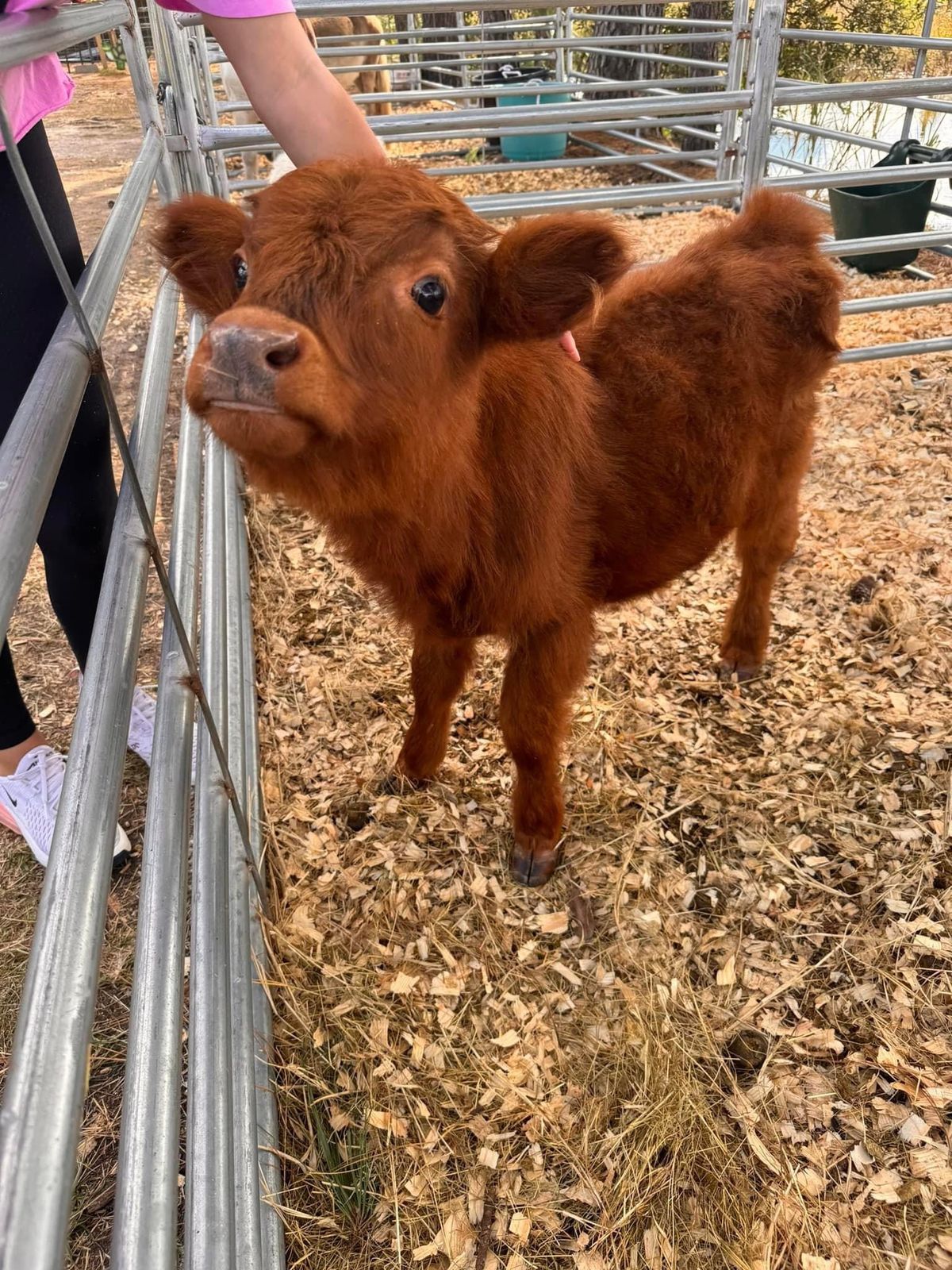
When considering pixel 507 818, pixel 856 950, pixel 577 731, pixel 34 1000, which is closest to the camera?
pixel 34 1000

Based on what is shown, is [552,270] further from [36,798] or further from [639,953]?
[36,798]

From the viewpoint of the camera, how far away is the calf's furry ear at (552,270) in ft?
5.07

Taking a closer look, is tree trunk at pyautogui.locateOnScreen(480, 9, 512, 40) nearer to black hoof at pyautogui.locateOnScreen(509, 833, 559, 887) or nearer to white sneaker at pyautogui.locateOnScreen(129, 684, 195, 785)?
white sneaker at pyautogui.locateOnScreen(129, 684, 195, 785)

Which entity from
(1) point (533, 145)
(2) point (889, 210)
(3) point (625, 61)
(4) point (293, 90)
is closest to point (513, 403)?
(4) point (293, 90)

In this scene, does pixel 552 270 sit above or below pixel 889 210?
above

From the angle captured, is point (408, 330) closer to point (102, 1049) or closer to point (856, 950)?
point (102, 1049)

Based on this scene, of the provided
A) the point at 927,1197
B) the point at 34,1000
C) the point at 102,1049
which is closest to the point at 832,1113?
the point at 927,1197

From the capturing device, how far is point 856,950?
2170 millimetres

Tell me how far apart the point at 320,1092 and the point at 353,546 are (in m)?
1.20

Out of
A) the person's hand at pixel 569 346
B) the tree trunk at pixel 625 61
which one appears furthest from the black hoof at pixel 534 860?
the tree trunk at pixel 625 61

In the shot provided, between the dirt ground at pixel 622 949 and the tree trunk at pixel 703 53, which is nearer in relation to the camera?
the dirt ground at pixel 622 949

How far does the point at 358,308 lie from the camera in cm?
138

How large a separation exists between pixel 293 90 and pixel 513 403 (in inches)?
30.3

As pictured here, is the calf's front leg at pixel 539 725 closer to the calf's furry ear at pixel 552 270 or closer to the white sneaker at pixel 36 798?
the calf's furry ear at pixel 552 270
